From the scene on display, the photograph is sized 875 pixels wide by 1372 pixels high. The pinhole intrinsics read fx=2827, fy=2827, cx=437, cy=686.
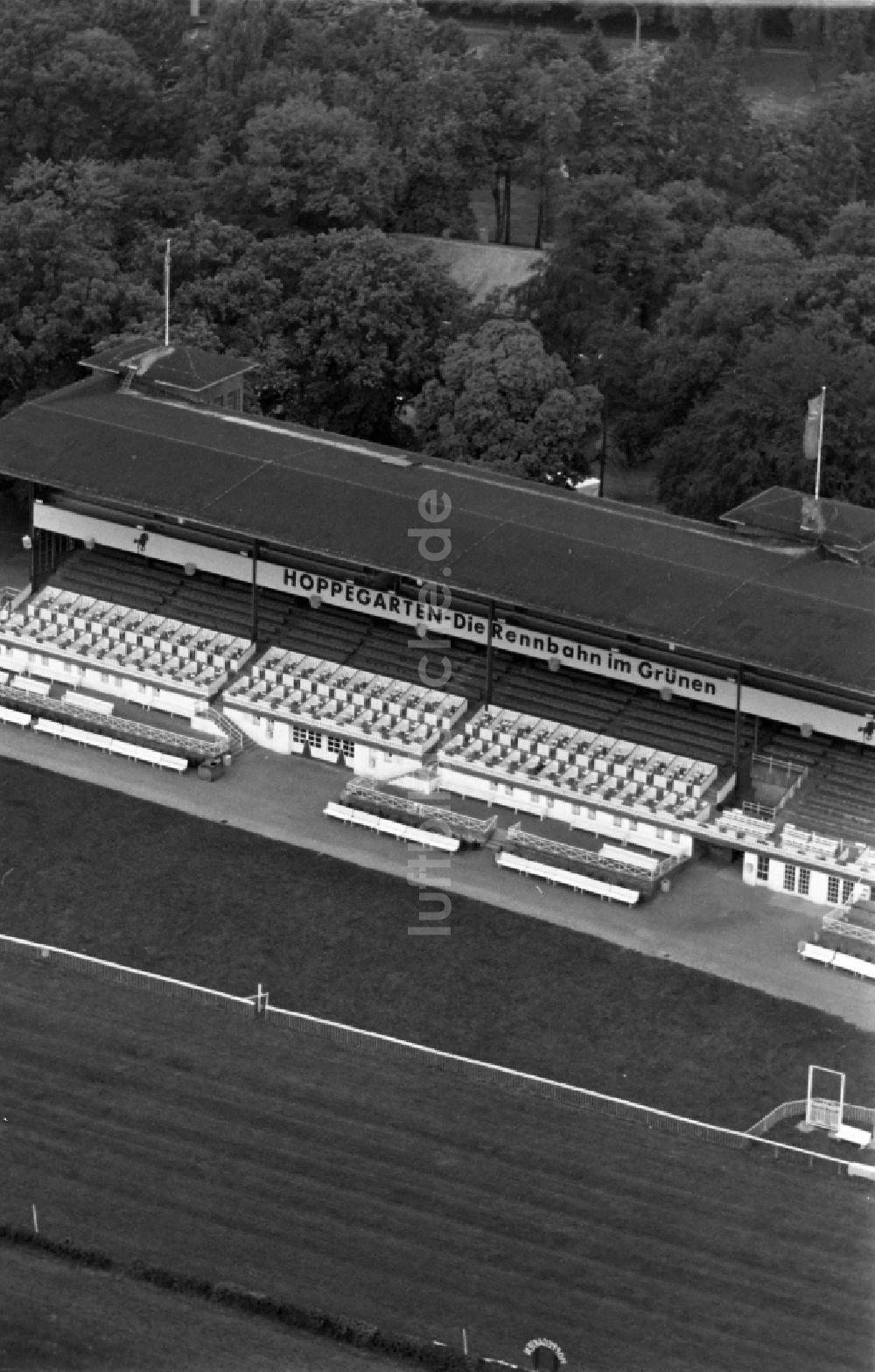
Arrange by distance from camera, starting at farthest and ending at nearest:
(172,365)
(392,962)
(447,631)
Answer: (172,365), (447,631), (392,962)

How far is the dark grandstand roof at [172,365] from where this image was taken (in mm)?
100875

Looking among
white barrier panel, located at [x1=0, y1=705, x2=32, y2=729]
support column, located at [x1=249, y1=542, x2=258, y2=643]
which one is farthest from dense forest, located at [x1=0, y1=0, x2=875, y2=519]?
white barrier panel, located at [x1=0, y1=705, x2=32, y2=729]

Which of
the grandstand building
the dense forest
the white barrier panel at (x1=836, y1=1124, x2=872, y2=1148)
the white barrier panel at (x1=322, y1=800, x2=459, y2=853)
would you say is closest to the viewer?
the white barrier panel at (x1=836, y1=1124, x2=872, y2=1148)

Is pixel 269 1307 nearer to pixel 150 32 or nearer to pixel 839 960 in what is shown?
pixel 839 960

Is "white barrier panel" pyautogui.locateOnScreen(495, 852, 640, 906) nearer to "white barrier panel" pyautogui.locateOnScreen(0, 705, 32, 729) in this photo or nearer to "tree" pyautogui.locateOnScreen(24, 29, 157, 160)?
"white barrier panel" pyautogui.locateOnScreen(0, 705, 32, 729)

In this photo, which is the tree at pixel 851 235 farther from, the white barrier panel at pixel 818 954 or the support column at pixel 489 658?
the white barrier panel at pixel 818 954

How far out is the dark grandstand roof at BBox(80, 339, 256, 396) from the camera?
100875mm

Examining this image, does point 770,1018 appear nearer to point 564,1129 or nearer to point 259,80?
point 564,1129

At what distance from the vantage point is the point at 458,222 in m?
135

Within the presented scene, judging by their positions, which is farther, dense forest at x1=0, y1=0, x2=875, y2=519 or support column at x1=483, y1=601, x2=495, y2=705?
dense forest at x1=0, y1=0, x2=875, y2=519

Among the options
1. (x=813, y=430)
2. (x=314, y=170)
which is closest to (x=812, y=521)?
(x=813, y=430)

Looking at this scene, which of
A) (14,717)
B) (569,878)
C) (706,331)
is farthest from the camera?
(706,331)

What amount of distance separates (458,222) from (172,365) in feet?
120

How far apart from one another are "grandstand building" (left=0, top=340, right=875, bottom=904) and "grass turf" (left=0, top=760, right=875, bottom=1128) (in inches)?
239
